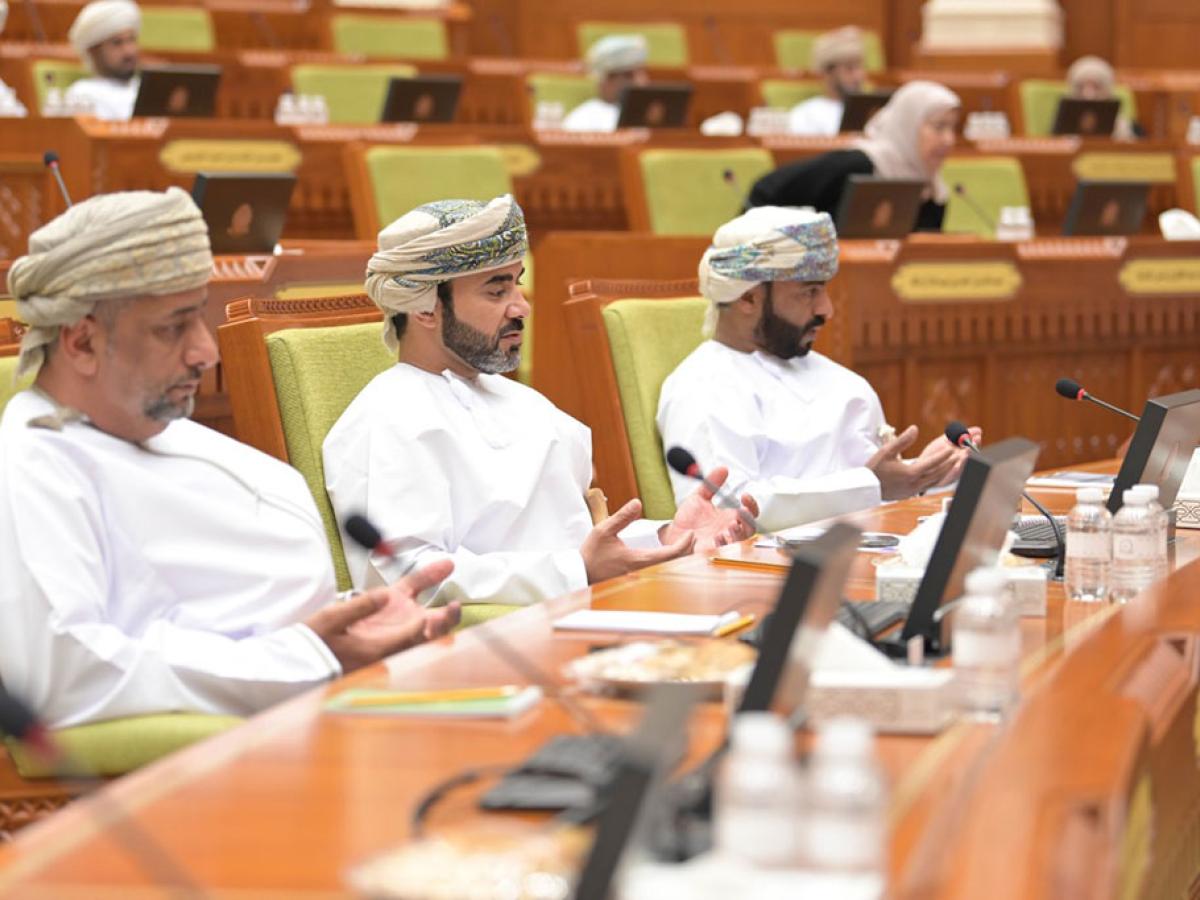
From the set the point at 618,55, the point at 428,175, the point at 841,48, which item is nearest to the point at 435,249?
the point at 428,175

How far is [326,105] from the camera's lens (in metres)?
7.97

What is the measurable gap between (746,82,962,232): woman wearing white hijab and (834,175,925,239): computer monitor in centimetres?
58

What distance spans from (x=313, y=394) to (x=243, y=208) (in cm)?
162

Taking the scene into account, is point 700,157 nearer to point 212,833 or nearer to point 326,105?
point 326,105

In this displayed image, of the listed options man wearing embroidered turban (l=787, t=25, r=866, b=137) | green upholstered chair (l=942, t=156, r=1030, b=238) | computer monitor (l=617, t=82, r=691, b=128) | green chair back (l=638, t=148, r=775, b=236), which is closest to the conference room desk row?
green chair back (l=638, t=148, r=775, b=236)

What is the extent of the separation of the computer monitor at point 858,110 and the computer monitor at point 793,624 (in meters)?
6.44

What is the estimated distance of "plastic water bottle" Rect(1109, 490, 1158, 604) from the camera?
248cm

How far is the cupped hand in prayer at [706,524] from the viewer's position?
312 cm

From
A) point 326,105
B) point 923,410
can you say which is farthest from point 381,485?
point 326,105

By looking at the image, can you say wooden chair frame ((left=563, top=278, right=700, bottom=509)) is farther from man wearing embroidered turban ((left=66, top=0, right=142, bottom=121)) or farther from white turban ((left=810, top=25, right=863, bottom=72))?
white turban ((left=810, top=25, right=863, bottom=72))

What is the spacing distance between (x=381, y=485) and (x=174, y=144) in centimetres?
328

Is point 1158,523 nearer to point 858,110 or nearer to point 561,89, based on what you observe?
point 858,110

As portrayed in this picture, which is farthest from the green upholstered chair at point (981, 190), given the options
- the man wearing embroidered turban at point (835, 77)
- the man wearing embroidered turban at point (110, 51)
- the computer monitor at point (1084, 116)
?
the man wearing embroidered turban at point (110, 51)

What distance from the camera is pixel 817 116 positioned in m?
9.07
